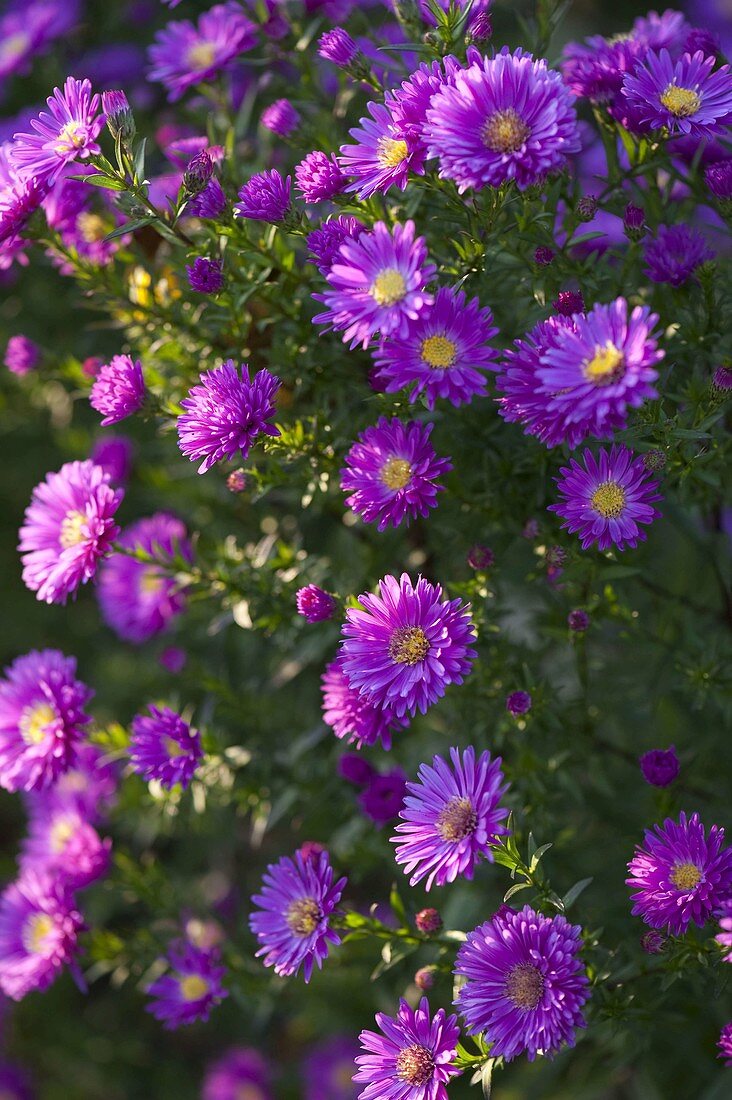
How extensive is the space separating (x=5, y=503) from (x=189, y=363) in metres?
1.56

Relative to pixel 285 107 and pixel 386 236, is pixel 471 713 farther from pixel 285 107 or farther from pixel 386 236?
pixel 285 107

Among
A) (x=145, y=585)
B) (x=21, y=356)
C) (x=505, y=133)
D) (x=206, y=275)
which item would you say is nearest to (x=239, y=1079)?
(x=145, y=585)

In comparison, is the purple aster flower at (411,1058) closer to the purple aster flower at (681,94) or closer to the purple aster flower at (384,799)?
the purple aster flower at (384,799)

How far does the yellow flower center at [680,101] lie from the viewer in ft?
4.74

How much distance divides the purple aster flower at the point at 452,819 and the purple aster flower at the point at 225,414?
0.52 m

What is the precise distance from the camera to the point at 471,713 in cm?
179

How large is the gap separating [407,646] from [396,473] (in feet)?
0.82

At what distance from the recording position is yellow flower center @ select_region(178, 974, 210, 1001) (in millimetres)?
1775

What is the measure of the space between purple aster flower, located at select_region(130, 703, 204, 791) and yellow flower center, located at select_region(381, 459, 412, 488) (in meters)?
0.58

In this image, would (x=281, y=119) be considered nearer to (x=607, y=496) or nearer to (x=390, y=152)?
(x=390, y=152)

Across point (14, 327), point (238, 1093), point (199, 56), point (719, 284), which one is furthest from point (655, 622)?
point (14, 327)

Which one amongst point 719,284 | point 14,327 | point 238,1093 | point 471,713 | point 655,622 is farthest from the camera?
point 14,327

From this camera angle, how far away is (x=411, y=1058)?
1.36 metres

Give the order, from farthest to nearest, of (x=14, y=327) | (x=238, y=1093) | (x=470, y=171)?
1. (x=14, y=327)
2. (x=238, y=1093)
3. (x=470, y=171)
